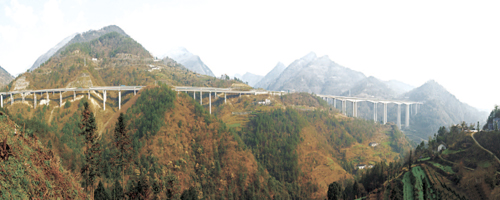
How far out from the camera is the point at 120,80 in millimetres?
140000

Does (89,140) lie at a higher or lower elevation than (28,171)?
higher

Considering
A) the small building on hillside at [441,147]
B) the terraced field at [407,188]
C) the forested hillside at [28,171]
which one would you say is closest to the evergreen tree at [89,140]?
the forested hillside at [28,171]

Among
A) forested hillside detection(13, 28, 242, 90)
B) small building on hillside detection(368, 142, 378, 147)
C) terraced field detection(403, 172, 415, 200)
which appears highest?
forested hillside detection(13, 28, 242, 90)

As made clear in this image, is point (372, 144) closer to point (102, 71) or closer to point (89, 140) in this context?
point (89, 140)

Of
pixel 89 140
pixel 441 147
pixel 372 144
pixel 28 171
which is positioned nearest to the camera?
pixel 28 171

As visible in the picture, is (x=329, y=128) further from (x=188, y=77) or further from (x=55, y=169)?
(x=55, y=169)

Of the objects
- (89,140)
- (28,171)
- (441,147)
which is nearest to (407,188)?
(441,147)

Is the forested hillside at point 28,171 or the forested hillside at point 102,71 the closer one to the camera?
the forested hillside at point 28,171

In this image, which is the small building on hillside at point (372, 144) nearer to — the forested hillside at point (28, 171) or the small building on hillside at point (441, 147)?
the small building on hillside at point (441, 147)

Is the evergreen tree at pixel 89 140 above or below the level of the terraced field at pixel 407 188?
above

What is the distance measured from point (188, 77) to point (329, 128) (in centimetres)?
9282

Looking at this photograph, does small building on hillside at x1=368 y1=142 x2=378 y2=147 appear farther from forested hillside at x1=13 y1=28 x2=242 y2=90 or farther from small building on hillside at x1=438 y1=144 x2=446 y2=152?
forested hillside at x1=13 y1=28 x2=242 y2=90

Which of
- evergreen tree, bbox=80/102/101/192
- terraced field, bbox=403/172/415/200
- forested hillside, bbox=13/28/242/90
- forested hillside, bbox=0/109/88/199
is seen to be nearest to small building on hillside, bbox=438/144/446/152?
terraced field, bbox=403/172/415/200

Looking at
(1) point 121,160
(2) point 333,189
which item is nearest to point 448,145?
(2) point 333,189
